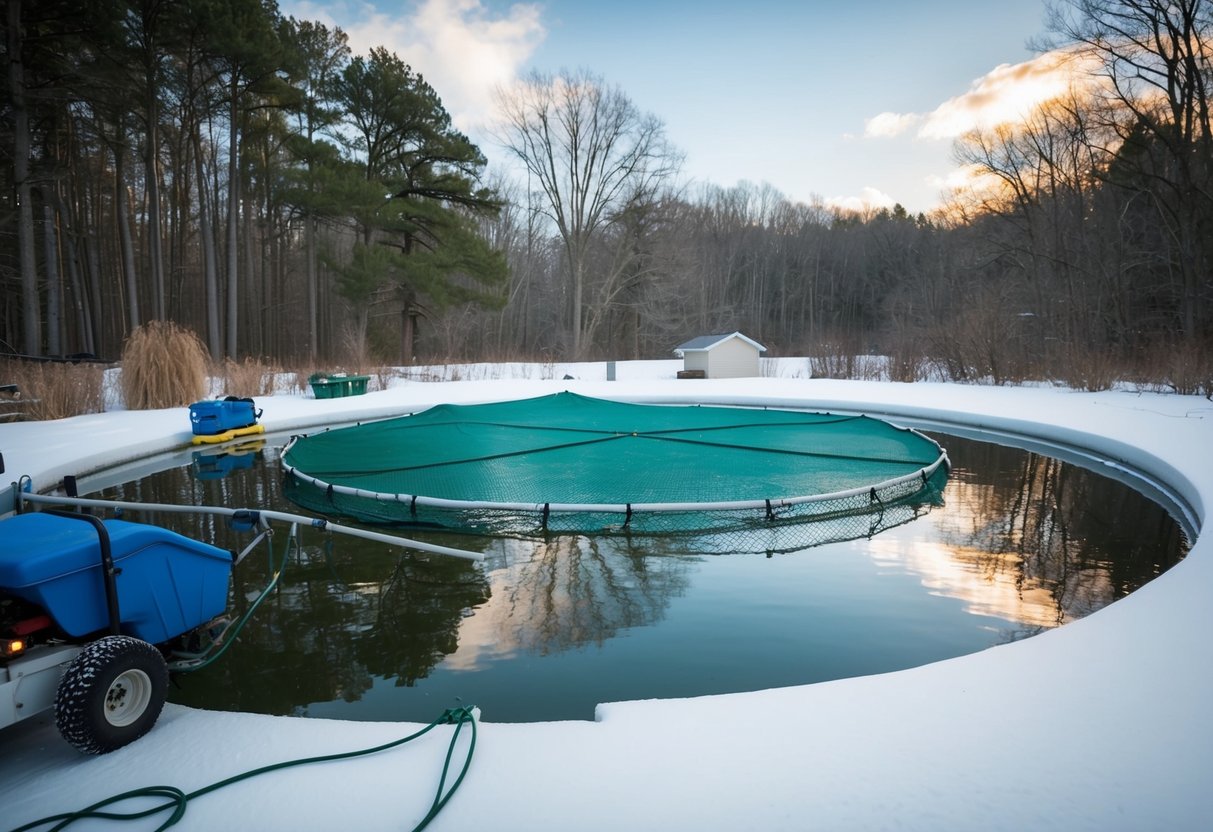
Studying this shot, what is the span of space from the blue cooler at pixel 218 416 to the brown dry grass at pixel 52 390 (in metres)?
2.33

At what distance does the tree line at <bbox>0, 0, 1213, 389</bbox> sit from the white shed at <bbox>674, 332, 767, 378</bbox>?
212 centimetres

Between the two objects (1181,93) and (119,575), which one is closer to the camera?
(119,575)

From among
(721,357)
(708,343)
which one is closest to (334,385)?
(708,343)

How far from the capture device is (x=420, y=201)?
1619cm

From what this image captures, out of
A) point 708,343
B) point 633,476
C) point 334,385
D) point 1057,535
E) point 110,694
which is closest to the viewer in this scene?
point 110,694

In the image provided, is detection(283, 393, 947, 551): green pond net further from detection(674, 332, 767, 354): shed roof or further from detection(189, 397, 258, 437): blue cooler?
detection(674, 332, 767, 354): shed roof

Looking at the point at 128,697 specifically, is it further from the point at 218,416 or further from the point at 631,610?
the point at 218,416

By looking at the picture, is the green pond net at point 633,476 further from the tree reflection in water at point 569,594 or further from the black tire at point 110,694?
the black tire at point 110,694

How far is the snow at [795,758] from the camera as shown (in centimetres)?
130

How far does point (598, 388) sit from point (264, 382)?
561 centimetres

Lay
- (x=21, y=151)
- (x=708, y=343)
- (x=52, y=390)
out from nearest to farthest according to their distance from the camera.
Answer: (x=52, y=390), (x=21, y=151), (x=708, y=343)

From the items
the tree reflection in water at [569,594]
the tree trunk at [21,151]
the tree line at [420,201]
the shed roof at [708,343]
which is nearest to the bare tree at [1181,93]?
the tree line at [420,201]

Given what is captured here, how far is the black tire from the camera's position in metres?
1.47

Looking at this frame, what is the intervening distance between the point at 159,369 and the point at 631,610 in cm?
809
